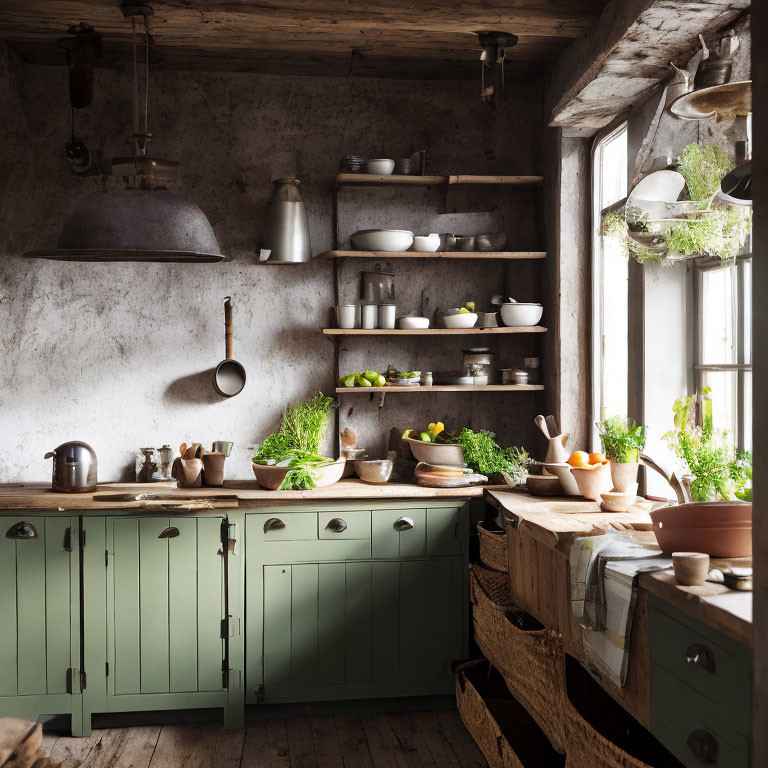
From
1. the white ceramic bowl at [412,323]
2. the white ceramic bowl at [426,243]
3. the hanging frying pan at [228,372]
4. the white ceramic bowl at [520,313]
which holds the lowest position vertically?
the hanging frying pan at [228,372]

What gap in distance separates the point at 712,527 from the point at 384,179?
265 centimetres

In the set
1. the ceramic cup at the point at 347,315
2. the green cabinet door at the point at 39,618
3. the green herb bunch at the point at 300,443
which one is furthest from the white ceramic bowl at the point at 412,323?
the green cabinet door at the point at 39,618

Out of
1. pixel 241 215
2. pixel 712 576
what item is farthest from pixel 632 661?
pixel 241 215

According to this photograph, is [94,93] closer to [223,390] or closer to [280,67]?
[280,67]

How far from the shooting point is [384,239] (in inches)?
166

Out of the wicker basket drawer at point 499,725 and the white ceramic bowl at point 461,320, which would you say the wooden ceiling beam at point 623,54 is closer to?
the white ceramic bowl at point 461,320

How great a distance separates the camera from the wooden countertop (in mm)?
1833

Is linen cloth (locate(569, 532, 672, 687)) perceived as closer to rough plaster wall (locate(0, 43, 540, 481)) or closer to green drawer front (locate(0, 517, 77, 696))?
rough plaster wall (locate(0, 43, 540, 481))

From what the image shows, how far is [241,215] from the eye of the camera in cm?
446

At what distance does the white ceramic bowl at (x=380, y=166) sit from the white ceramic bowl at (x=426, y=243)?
391mm

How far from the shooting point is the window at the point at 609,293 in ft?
13.0

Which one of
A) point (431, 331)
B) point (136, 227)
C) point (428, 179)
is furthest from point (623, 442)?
point (136, 227)

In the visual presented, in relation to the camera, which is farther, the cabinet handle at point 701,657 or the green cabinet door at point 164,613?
the green cabinet door at point 164,613

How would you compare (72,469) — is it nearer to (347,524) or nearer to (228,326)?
(228,326)
